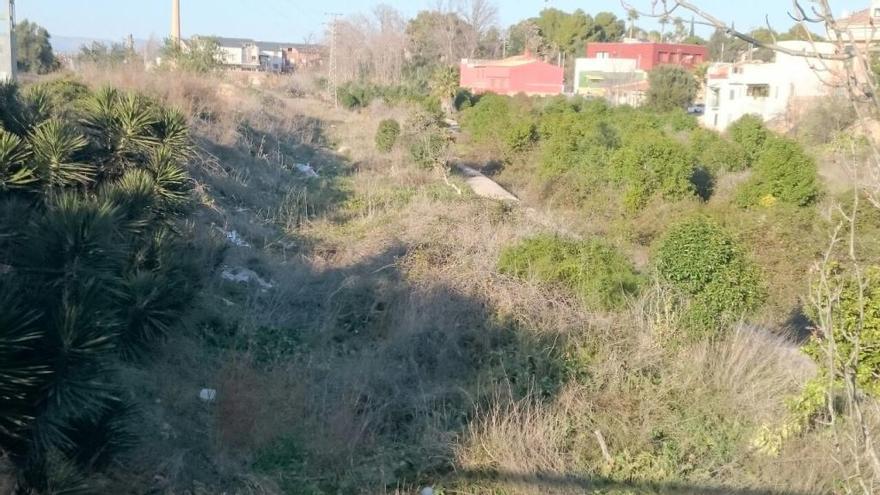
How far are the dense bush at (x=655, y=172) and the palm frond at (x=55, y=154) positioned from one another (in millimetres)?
13278

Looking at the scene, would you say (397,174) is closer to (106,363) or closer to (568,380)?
(568,380)

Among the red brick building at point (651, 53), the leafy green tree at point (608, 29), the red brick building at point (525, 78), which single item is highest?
the leafy green tree at point (608, 29)

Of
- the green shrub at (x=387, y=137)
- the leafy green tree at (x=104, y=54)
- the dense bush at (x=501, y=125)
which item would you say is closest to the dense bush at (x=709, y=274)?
the dense bush at (x=501, y=125)

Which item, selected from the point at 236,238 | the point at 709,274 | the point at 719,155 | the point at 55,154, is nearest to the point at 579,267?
the point at 709,274

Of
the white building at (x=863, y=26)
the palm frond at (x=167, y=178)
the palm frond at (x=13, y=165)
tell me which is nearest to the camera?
the white building at (x=863, y=26)

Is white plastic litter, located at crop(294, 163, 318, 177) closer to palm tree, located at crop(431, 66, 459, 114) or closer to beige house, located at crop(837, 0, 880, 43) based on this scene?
beige house, located at crop(837, 0, 880, 43)

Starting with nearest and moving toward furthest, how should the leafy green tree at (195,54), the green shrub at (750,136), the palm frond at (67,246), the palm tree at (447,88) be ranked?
the palm frond at (67,246), the green shrub at (750,136), the leafy green tree at (195,54), the palm tree at (447,88)

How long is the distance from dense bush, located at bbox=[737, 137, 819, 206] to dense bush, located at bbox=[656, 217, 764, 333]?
849 cm

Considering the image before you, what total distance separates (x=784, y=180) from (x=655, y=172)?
2555mm

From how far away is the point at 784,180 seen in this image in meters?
17.0

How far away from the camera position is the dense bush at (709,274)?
8070 mm

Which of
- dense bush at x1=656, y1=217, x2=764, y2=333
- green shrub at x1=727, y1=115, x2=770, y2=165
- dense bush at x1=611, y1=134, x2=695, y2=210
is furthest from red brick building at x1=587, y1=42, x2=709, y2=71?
dense bush at x1=656, y1=217, x2=764, y2=333

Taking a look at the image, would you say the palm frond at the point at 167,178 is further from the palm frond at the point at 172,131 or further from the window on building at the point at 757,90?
→ the window on building at the point at 757,90

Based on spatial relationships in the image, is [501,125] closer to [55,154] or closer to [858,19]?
[55,154]
